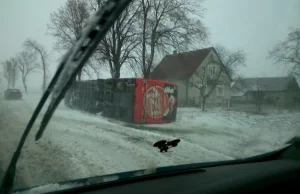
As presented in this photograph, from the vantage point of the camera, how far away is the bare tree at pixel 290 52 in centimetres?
324

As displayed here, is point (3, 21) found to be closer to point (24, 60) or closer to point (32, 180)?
point (24, 60)

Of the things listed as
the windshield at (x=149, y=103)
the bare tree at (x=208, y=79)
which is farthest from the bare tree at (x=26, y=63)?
the bare tree at (x=208, y=79)

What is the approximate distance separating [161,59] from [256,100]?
6.18 ft

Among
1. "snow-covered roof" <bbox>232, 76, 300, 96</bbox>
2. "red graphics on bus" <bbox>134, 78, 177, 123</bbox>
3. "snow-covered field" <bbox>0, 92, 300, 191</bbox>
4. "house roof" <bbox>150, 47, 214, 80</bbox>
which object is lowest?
"snow-covered field" <bbox>0, 92, 300, 191</bbox>

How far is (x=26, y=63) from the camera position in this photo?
7.88ft

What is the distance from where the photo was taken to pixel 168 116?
11.7 ft

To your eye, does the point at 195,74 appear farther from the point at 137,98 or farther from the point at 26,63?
the point at 26,63

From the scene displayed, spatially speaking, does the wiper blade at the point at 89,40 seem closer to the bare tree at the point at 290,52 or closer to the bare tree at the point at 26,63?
the bare tree at the point at 26,63

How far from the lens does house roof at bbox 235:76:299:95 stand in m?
3.70

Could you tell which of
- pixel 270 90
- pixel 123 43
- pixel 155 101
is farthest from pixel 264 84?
pixel 123 43

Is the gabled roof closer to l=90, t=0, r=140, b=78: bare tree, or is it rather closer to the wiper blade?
l=90, t=0, r=140, b=78: bare tree

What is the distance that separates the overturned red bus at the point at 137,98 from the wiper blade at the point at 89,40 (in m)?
1.51

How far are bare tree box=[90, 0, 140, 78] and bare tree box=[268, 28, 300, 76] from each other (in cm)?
199

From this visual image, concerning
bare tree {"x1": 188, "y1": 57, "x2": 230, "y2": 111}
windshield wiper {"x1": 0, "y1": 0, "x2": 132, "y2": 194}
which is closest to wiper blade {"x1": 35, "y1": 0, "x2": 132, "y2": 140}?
windshield wiper {"x1": 0, "y1": 0, "x2": 132, "y2": 194}
